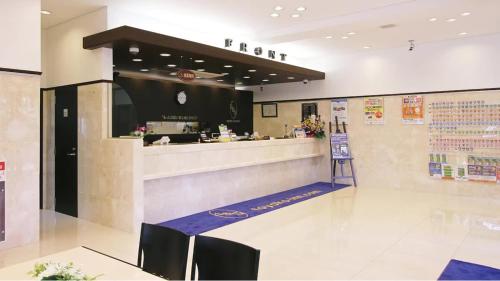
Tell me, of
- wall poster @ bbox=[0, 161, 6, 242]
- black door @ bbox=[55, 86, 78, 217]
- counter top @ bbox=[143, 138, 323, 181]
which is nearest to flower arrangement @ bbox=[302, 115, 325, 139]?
counter top @ bbox=[143, 138, 323, 181]

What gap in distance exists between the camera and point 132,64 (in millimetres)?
7402

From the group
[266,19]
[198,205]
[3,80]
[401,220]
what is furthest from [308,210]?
[3,80]

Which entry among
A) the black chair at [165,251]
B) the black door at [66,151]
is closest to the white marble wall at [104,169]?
the black door at [66,151]

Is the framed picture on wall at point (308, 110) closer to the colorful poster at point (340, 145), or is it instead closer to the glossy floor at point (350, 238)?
the colorful poster at point (340, 145)

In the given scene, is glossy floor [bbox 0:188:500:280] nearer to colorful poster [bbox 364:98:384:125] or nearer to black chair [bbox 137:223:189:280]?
black chair [bbox 137:223:189:280]

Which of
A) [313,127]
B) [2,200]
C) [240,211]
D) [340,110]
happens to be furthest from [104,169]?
[340,110]

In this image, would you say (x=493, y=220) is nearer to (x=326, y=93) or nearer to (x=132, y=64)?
(x=326, y=93)

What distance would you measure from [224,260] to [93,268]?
2.36 feet

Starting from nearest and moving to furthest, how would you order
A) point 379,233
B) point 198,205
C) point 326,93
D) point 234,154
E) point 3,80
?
point 3,80 < point 379,233 < point 198,205 < point 234,154 < point 326,93

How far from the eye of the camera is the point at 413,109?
820 centimetres

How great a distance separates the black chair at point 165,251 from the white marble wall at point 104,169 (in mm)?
2869

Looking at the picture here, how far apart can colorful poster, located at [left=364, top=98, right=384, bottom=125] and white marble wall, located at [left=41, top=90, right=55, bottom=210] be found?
6.66 m

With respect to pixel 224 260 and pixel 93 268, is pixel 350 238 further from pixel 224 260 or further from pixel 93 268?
pixel 93 268

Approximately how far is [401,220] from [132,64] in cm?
565
